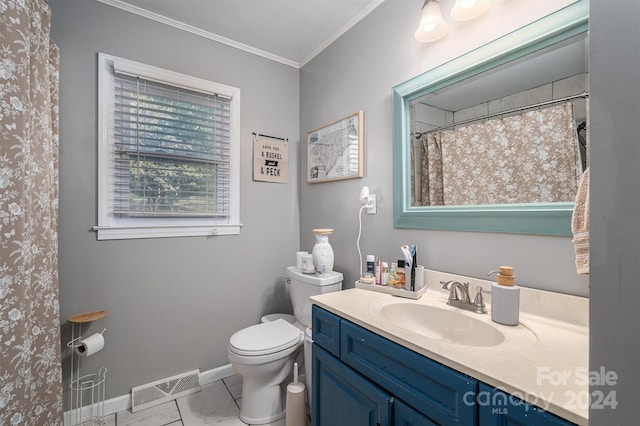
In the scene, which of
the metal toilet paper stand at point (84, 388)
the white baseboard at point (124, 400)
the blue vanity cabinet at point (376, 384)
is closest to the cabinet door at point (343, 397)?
the blue vanity cabinet at point (376, 384)

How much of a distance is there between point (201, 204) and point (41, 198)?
836 millimetres

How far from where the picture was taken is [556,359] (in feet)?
2.37

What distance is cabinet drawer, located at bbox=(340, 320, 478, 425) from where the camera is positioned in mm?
699

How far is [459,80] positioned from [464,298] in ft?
3.16

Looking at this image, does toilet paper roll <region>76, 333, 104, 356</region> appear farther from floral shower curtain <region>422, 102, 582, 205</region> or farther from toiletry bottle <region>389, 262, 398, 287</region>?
floral shower curtain <region>422, 102, 582, 205</region>

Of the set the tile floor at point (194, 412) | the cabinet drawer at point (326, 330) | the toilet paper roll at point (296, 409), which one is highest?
the cabinet drawer at point (326, 330)

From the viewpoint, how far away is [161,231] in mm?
1817

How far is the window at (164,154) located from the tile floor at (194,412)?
105 cm

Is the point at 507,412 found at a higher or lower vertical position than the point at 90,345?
higher

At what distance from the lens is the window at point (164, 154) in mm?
1672

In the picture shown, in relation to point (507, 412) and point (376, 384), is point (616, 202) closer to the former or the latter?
point (507, 412)

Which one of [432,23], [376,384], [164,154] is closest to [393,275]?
[376,384]

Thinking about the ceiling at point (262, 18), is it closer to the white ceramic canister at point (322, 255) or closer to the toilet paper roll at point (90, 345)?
the white ceramic canister at point (322, 255)

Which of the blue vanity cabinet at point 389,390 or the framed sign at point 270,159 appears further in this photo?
the framed sign at point 270,159
